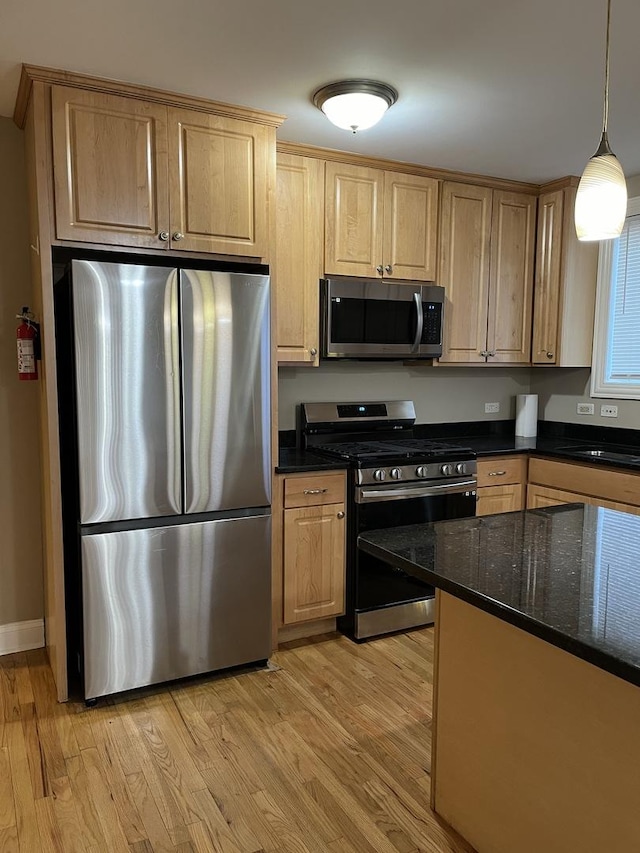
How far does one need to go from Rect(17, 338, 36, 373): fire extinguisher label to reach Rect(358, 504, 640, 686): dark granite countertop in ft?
5.71

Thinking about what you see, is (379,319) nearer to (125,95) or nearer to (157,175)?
(157,175)

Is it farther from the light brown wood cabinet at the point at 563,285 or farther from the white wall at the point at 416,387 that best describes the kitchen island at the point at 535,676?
the light brown wood cabinet at the point at 563,285

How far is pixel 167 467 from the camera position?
2.63m

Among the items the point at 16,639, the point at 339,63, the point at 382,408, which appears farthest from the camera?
the point at 382,408

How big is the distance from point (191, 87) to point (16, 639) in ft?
8.74

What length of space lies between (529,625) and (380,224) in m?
2.70

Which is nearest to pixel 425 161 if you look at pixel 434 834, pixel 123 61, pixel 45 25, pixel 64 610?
pixel 123 61

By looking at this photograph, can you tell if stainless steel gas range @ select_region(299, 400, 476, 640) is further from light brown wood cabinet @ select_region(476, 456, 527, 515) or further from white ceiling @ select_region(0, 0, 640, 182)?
white ceiling @ select_region(0, 0, 640, 182)

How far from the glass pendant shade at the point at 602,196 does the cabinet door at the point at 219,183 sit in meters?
1.61

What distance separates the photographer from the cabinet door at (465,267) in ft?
12.1

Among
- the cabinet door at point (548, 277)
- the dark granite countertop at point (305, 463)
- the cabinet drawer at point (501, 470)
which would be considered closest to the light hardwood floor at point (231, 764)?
the dark granite countertop at point (305, 463)

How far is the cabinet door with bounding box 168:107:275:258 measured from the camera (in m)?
2.66

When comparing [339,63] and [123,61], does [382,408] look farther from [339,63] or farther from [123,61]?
[123,61]

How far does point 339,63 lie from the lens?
2.30m
